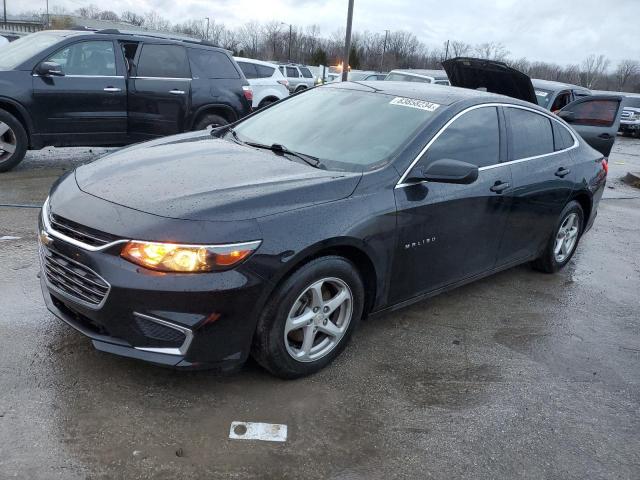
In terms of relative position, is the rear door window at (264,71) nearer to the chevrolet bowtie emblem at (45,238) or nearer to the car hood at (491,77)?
the car hood at (491,77)

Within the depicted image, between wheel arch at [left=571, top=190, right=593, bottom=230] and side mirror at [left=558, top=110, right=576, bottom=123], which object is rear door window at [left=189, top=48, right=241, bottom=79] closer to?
side mirror at [left=558, top=110, right=576, bottom=123]

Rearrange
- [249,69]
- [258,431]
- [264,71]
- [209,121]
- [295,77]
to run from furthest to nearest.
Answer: [295,77] < [264,71] < [249,69] < [209,121] < [258,431]

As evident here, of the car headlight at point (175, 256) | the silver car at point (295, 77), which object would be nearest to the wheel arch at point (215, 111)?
the car headlight at point (175, 256)

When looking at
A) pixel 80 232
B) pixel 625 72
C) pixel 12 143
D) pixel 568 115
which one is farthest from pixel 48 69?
pixel 625 72

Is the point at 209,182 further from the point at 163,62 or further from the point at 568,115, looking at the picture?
the point at 568,115

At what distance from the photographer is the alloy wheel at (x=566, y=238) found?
5356 mm

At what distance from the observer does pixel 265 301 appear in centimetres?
290

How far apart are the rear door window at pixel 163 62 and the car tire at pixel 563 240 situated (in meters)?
5.74

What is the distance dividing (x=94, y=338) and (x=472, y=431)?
1.93 meters

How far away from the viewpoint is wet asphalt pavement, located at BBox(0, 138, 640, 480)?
2.60 meters

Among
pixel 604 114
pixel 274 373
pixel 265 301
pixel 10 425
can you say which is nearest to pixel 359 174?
pixel 265 301

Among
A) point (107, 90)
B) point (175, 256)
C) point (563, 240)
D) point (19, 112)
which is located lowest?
point (563, 240)

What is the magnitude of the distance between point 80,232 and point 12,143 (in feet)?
17.4

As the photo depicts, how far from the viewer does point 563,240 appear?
545cm
